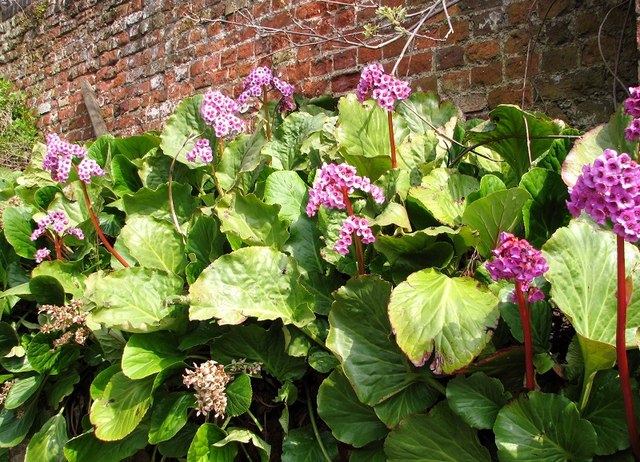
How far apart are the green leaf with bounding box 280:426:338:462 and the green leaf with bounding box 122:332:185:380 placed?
0.32 meters

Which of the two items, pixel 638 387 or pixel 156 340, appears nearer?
pixel 638 387

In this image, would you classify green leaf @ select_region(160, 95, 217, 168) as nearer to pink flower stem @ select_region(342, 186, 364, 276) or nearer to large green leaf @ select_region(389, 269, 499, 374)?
pink flower stem @ select_region(342, 186, 364, 276)

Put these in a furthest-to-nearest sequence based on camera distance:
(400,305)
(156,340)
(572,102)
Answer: (572,102), (156,340), (400,305)

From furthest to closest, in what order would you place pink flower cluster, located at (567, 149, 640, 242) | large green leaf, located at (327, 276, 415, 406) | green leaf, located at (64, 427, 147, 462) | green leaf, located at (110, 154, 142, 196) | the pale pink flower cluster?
green leaf, located at (110, 154, 142, 196) → green leaf, located at (64, 427, 147, 462) → the pale pink flower cluster → large green leaf, located at (327, 276, 415, 406) → pink flower cluster, located at (567, 149, 640, 242)

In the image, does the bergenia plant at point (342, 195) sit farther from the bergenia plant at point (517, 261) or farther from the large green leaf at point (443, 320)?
the bergenia plant at point (517, 261)

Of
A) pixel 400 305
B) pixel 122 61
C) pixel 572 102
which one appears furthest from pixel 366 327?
pixel 122 61

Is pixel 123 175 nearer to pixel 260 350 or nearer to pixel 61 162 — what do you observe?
pixel 61 162

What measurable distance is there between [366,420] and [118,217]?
4.54ft

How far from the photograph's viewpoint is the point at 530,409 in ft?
3.18

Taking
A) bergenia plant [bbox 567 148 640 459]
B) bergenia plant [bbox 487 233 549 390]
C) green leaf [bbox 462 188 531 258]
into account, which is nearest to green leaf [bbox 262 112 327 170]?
green leaf [bbox 462 188 531 258]

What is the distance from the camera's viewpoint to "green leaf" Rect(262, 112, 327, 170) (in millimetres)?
1999

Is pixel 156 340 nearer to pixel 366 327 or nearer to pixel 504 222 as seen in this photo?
pixel 366 327

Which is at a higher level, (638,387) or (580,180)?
(580,180)

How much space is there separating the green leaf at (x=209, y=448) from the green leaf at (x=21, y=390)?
709 mm
